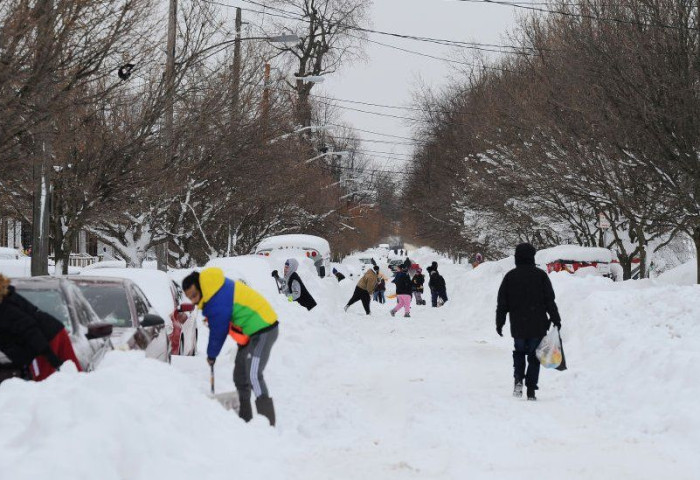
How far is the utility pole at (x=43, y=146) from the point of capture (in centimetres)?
1128

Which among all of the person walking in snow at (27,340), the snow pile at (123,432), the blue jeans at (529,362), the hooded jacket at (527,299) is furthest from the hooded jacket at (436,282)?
the snow pile at (123,432)

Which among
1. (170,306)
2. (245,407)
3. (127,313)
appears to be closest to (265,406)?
(245,407)

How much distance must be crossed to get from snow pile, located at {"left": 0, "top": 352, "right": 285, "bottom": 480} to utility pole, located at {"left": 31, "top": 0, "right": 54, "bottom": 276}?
4.96 metres

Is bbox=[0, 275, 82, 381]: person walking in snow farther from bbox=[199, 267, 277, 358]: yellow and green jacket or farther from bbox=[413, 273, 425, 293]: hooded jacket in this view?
bbox=[413, 273, 425, 293]: hooded jacket

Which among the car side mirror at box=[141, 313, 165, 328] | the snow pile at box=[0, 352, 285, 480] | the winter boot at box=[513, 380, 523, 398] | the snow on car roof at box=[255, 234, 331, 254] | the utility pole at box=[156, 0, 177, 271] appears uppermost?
the utility pole at box=[156, 0, 177, 271]

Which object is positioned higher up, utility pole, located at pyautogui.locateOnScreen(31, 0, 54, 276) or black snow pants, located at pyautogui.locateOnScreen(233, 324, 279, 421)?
utility pole, located at pyautogui.locateOnScreen(31, 0, 54, 276)

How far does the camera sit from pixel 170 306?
46.9ft

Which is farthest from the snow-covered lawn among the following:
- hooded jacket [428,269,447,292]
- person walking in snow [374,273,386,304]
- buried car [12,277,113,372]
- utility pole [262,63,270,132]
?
person walking in snow [374,273,386,304]

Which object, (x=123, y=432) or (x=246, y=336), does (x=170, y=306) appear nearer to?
(x=246, y=336)

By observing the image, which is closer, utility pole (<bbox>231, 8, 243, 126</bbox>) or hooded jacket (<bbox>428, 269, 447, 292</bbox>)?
utility pole (<bbox>231, 8, 243, 126</bbox>)

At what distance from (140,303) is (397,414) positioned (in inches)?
119

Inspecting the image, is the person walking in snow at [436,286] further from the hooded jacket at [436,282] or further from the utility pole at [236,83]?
the utility pole at [236,83]

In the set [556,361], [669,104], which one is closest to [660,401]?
[556,361]

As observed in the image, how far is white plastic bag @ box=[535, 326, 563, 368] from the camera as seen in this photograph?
1085 cm
